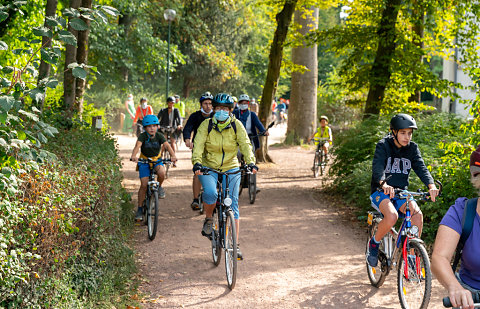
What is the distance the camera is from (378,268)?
6301 mm

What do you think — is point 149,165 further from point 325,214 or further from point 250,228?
point 325,214

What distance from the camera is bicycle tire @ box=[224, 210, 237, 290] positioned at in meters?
6.26

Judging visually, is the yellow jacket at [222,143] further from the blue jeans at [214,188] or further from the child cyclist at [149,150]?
the child cyclist at [149,150]

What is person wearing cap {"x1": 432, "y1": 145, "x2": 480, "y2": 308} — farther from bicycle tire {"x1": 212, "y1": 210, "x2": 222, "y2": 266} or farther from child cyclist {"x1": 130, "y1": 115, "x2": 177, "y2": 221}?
child cyclist {"x1": 130, "y1": 115, "x2": 177, "y2": 221}

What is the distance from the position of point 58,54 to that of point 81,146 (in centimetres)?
323

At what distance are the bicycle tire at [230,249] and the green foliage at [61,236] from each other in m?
1.09

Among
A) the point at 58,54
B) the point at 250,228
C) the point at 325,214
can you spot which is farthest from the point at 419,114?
the point at 58,54

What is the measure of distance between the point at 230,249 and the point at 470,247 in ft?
12.5

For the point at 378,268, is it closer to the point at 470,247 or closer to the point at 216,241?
the point at 216,241

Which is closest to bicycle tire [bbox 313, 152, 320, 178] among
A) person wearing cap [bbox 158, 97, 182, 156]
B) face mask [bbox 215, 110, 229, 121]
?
person wearing cap [bbox 158, 97, 182, 156]

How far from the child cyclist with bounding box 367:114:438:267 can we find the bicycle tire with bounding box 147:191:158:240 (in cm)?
356

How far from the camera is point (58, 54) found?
4082 mm

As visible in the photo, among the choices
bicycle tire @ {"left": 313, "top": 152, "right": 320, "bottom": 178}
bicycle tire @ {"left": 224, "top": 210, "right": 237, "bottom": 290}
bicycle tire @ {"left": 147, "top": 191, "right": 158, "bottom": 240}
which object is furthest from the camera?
bicycle tire @ {"left": 313, "top": 152, "right": 320, "bottom": 178}

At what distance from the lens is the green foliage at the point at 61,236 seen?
402 centimetres
